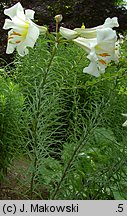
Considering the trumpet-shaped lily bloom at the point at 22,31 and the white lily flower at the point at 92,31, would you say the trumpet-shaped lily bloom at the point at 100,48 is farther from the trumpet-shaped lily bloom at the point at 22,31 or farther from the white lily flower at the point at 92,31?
the trumpet-shaped lily bloom at the point at 22,31

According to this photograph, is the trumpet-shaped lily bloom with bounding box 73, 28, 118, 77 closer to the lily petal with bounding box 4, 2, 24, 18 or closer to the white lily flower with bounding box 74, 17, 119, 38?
the white lily flower with bounding box 74, 17, 119, 38

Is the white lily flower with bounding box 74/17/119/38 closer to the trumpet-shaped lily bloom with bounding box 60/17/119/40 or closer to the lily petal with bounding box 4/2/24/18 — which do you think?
the trumpet-shaped lily bloom with bounding box 60/17/119/40

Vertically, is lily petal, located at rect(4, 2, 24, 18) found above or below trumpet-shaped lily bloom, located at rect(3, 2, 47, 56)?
above

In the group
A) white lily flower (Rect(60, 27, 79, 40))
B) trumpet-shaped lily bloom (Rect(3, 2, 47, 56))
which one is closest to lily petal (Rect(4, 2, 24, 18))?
trumpet-shaped lily bloom (Rect(3, 2, 47, 56))

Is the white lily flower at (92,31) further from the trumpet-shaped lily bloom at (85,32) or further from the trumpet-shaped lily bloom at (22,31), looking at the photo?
the trumpet-shaped lily bloom at (22,31)

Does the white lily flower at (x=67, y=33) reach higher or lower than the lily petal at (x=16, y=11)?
lower

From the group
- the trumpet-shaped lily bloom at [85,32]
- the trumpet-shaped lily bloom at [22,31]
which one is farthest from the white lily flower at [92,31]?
the trumpet-shaped lily bloom at [22,31]

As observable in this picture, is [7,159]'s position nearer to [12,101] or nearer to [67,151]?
[12,101]

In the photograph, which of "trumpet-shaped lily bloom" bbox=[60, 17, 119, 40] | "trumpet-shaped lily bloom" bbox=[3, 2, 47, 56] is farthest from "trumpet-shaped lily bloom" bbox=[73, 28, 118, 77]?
"trumpet-shaped lily bloom" bbox=[3, 2, 47, 56]

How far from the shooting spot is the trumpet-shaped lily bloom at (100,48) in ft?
3.89

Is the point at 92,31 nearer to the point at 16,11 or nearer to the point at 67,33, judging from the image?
the point at 67,33

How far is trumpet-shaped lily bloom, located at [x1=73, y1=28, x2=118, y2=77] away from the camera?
1186mm

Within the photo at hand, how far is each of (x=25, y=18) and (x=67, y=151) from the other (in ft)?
2.19

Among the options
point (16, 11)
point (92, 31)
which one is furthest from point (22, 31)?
point (92, 31)
